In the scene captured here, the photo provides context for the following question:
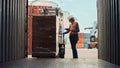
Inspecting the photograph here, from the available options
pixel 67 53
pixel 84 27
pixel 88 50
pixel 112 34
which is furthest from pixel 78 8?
pixel 112 34

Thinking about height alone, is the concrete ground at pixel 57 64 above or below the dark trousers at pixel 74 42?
below

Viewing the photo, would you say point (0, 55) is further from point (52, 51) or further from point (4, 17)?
point (52, 51)

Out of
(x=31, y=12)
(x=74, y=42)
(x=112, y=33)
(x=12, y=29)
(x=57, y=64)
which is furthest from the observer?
(x=31, y=12)

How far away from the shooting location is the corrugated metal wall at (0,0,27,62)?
26.4 feet

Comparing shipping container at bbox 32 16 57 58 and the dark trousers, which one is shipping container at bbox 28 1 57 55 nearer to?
shipping container at bbox 32 16 57 58

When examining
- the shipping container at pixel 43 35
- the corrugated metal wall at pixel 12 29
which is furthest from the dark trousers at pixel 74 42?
the corrugated metal wall at pixel 12 29

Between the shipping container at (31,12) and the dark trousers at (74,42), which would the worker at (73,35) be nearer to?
the dark trousers at (74,42)

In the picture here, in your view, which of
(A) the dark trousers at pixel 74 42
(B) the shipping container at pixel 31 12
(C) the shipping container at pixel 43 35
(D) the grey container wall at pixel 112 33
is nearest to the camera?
(D) the grey container wall at pixel 112 33

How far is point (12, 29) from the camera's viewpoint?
30.2ft

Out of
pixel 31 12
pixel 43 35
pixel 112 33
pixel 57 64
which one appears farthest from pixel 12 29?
pixel 31 12

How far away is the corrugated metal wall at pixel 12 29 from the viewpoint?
805 centimetres

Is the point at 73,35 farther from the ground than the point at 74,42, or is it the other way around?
the point at 73,35

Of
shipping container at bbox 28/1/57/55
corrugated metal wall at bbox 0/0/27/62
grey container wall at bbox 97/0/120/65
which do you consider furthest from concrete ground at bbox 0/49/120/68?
shipping container at bbox 28/1/57/55

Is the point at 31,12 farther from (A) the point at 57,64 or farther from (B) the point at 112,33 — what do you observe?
(B) the point at 112,33
